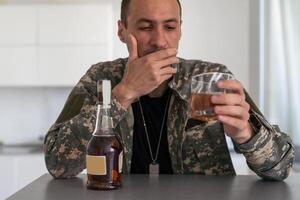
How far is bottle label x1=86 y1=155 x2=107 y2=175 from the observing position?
→ 3.14ft

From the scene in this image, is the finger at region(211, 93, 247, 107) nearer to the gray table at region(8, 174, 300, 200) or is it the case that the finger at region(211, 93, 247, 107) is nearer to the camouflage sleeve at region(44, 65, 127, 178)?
the gray table at region(8, 174, 300, 200)

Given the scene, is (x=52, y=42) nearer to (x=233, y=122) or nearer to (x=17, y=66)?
(x=17, y=66)

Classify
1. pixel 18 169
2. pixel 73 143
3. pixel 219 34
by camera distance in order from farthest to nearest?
pixel 219 34 → pixel 18 169 → pixel 73 143

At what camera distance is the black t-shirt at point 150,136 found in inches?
54.6

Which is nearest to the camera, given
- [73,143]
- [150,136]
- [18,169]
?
[73,143]

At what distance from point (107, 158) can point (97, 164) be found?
0.03 meters

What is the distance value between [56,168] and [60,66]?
245 centimetres

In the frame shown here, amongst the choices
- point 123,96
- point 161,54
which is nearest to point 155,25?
point 161,54

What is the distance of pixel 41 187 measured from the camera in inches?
40.4

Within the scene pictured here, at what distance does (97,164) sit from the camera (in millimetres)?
963

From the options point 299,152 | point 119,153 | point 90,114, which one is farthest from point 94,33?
point 119,153

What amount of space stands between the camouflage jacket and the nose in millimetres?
107

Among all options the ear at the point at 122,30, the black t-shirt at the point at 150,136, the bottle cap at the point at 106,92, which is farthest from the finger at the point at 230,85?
the ear at the point at 122,30

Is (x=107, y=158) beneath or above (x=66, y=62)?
beneath
